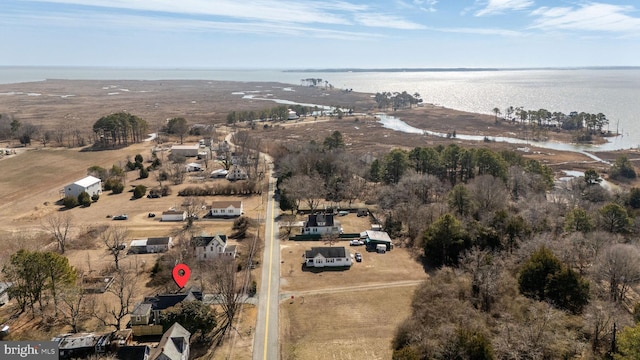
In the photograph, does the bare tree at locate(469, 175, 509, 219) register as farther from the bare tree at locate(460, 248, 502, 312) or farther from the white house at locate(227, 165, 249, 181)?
the white house at locate(227, 165, 249, 181)

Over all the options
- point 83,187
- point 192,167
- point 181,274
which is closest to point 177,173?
point 192,167

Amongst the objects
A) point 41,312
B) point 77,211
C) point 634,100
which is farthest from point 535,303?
point 634,100

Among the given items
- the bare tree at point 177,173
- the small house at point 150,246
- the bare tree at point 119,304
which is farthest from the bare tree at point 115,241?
the bare tree at point 177,173

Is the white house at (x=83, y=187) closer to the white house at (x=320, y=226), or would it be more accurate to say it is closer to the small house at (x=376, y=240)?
the white house at (x=320, y=226)

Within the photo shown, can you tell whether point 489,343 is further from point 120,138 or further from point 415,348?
point 120,138

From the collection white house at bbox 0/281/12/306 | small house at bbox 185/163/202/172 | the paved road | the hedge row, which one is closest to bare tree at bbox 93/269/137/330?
white house at bbox 0/281/12/306

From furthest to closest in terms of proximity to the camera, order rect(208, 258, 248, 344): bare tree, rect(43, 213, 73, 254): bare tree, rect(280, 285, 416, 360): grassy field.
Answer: rect(43, 213, 73, 254): bare tree, rect(208, 258, 248, 344): bare tree, rect(280, 285, 416, 360): grassy field
